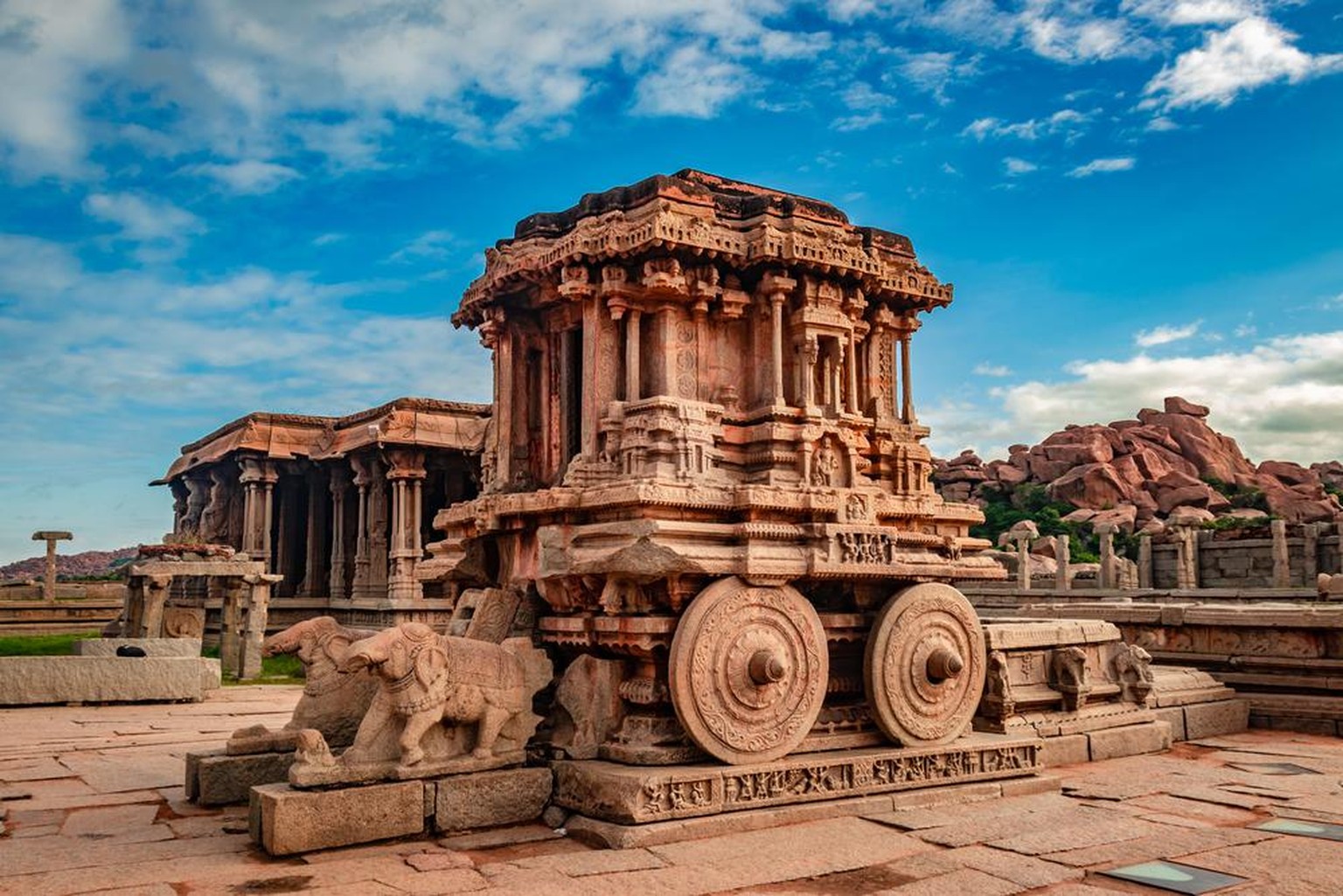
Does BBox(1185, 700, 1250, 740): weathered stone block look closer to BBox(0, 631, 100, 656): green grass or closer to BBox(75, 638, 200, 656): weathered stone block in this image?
BBox(75, 638, 200, 656): weathered stone block

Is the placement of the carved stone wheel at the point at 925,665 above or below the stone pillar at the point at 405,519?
below

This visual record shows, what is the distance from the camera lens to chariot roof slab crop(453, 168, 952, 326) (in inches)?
317

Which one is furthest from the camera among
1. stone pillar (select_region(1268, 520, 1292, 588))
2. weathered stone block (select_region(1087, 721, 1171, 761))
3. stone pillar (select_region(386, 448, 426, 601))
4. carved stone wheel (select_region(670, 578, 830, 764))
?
stone pillar (select_region(1268, 520, 1292, 588))

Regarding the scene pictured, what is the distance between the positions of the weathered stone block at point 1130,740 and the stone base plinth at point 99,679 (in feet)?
37.9

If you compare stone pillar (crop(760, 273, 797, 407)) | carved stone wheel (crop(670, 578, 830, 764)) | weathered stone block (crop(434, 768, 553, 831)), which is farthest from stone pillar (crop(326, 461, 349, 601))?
carved stone wheel (crop(670, 578, 830, 764))

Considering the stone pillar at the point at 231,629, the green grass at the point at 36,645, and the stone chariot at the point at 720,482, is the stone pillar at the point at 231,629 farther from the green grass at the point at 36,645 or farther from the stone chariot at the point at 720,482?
the stone chariot at the point at 720,482

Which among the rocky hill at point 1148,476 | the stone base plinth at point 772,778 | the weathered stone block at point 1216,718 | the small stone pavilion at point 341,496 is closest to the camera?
the stone base plinth at point 772,778

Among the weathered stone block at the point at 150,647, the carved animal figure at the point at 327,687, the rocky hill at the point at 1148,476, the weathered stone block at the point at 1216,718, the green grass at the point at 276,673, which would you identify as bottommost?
the green grass at the point at 276,673

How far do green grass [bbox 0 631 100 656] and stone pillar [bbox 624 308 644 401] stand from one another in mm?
13692

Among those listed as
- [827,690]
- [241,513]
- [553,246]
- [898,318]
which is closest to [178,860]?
[827,690]

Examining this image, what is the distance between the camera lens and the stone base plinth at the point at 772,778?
634 centimetres

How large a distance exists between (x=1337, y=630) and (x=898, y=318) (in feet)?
18.3

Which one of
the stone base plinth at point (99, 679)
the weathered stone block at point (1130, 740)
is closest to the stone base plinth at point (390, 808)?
the weathered stone block at point (1130, 740)

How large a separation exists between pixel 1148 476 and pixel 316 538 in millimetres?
42688
